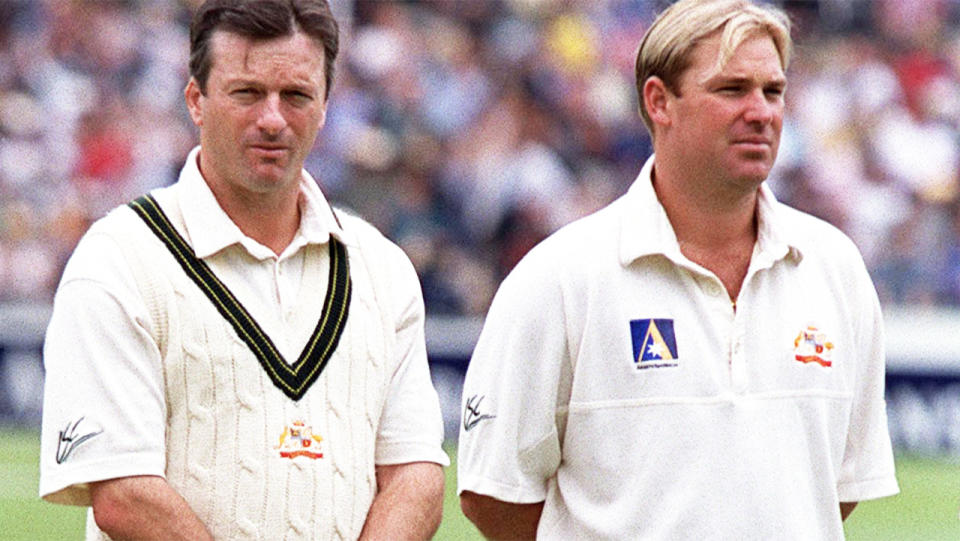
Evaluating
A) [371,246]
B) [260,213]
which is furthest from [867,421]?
[260,213]

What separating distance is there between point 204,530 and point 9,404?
34.6ft

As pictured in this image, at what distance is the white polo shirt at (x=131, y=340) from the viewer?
3.96m

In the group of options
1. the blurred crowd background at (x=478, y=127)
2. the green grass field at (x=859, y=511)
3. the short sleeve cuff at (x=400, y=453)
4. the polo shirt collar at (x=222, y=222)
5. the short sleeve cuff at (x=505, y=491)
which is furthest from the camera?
the blurred crowd background at (x=478, y=127)

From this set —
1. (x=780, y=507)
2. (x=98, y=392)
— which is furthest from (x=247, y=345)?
(x=780, y=507)

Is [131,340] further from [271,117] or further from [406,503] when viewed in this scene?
[406,503]

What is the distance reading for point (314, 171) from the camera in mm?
15164

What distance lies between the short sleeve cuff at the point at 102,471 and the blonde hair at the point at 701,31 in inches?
55.6

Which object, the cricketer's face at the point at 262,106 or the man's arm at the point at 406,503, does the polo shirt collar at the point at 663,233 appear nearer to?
the man's arm at the point at 406,503

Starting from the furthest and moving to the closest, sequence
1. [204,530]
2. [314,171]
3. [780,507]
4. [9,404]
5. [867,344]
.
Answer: [314,171] → [9,404] → [867,344] → [780,507] → [204,530]

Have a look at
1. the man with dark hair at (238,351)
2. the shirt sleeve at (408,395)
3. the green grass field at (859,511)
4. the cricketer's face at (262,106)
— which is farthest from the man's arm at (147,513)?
the green grass field at (859,511)

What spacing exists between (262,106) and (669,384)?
3.47ft

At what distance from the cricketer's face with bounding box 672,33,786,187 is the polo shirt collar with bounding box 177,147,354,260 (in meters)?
0.80

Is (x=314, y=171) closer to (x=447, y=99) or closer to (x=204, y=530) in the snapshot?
(x=447, y=99)

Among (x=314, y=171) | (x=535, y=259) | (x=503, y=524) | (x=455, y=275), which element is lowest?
(x=503, y=524)
